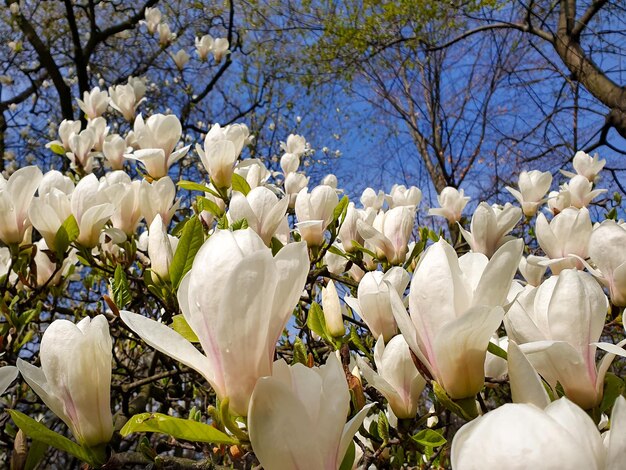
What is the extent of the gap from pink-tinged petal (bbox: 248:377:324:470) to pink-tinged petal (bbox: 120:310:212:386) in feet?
0.30

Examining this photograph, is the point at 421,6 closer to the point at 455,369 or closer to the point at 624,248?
the point at 624,248

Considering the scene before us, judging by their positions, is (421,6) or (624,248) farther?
(421,6)

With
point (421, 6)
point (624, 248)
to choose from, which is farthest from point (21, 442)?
point (421, 6)

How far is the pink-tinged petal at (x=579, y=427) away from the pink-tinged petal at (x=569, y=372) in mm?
149

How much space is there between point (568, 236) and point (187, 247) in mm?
853

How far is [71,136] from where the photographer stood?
72.1 inches

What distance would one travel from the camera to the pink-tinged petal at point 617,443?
1.13 ft

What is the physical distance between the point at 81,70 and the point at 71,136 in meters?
2.33

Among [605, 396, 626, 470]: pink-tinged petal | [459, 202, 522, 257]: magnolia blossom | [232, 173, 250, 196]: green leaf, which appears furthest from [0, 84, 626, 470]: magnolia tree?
[459, 202, 522, 257]: magnolia blossom

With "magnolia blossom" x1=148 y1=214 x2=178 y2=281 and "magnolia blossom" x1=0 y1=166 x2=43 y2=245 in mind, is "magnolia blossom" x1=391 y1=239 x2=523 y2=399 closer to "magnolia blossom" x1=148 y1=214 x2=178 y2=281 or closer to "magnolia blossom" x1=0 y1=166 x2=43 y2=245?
"magnolia blossom" x1=148 y1=214 x2=178 y2=281

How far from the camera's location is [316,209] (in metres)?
1.19

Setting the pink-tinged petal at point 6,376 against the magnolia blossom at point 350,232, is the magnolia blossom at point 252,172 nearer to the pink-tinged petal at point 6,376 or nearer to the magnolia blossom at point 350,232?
the magnolia blossom at point 350,232


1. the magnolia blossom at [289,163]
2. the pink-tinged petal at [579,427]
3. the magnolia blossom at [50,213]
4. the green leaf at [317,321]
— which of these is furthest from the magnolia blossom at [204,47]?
the pink-tinged petal at [579,427]

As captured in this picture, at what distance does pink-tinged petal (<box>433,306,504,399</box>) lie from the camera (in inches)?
17.7
